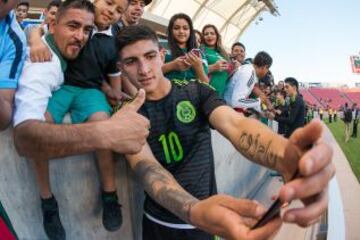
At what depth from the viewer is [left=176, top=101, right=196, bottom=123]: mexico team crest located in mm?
2424

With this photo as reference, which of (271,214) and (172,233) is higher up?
(271,214)

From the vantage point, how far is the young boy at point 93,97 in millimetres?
2441

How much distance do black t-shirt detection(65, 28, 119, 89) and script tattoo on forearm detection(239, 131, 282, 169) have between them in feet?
3.92

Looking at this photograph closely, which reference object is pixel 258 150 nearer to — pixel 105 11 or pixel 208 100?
pixel 208 100

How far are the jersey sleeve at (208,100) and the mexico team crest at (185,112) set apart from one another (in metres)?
0.06

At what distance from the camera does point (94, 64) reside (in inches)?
113

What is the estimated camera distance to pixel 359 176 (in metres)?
13.1

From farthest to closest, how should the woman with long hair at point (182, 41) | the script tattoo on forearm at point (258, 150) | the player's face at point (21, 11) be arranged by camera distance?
the player's face at point (21, 11) < the woman with long hair at point (182, 41) < the script tattoo on forearm at point (258, 150)

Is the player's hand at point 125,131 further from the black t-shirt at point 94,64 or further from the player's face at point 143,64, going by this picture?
the black t-shirt at point 94,64

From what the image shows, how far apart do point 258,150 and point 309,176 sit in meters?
0.86

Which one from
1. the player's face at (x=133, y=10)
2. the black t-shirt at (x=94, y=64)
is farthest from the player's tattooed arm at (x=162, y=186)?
the player's face at (x=133, y=10)

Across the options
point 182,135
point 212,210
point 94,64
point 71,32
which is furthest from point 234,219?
point 94,64

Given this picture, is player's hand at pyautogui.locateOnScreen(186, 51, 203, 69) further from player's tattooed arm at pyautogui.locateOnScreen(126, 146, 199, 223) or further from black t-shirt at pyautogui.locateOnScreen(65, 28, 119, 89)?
player's tattooed arm at pyautogui.locateOnScreen(126, 146, 199, 223)

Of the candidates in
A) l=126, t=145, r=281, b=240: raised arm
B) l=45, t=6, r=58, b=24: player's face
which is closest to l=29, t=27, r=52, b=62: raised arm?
l=126, t=145, r=281, b=240: raised arm
